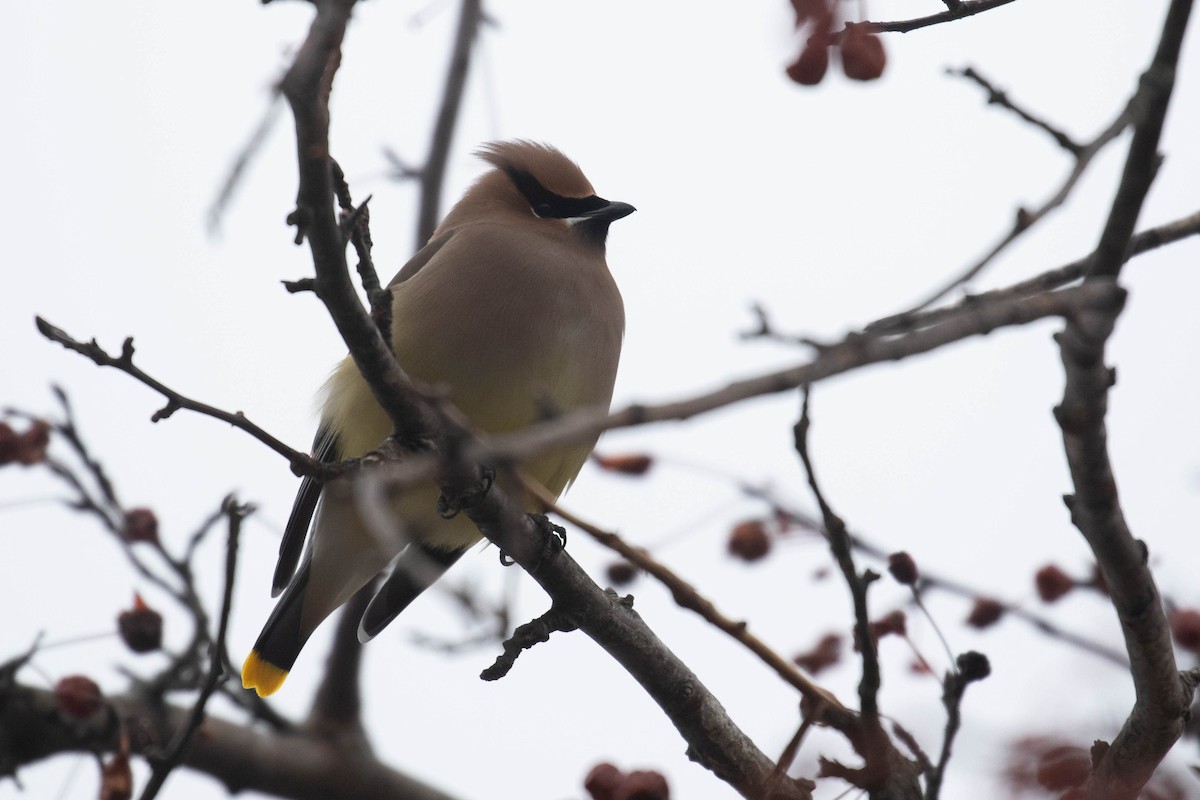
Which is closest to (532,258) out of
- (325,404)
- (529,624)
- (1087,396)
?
(325,404)

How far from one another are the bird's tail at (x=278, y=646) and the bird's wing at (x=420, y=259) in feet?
3.40

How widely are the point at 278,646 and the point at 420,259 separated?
1427mm

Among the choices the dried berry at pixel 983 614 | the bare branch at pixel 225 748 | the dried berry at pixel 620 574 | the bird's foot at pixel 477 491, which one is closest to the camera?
the bird's foot at pixel 477 491

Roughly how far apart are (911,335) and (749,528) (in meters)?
2.55

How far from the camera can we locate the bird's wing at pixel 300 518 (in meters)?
4.29

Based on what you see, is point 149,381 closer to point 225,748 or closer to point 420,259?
point 420,259

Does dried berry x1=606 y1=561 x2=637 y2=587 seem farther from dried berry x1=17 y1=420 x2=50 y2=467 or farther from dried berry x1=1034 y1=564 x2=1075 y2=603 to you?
dried berry x1=17 y1=420 x2=50 y2=467

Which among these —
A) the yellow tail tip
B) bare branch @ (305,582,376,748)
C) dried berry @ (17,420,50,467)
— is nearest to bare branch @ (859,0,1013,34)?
dried berry @ (17,420,50,467)

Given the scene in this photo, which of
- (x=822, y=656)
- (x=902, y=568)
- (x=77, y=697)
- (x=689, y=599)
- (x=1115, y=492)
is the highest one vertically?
(x=822, y=656)

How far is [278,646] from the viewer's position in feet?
15.7

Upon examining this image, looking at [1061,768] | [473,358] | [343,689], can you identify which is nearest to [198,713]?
[473,358]

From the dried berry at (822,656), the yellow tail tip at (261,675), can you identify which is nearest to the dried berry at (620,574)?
the dried berry at (822,656)

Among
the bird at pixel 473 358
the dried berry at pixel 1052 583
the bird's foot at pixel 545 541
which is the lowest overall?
the bird's foot at pixel 545 541

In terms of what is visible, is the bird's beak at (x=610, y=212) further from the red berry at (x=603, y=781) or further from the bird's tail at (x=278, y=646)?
the red berry at (x=603, y=781)
